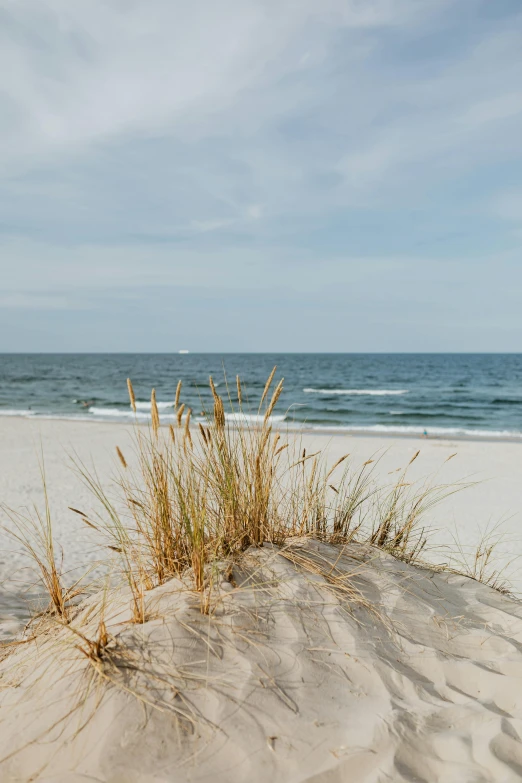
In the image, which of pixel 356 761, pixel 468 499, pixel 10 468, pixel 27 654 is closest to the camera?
pixel 356 761

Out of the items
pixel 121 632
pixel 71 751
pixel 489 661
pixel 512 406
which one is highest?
pixel 121 632

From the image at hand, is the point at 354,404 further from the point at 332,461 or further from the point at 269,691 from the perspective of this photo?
the point at 269,691

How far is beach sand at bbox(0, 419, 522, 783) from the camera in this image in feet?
6.29

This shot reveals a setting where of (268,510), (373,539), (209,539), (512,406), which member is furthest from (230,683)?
(512,406)

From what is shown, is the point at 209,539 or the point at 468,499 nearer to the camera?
the point at 209,539

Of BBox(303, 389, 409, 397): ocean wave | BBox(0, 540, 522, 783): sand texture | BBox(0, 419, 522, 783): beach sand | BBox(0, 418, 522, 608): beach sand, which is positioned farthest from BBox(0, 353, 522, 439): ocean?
BBox(0, 540, 522, 783): sand texture

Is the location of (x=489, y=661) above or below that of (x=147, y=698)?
below

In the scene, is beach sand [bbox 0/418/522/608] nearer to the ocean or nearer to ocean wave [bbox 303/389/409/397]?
the ocean

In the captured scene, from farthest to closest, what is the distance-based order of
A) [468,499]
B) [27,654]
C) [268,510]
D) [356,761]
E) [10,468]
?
[10,468], [468,499], [268,510], [27,654], [356,761]

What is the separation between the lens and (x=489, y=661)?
2689 mm

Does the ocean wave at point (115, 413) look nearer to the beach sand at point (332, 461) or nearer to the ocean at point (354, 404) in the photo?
the ocean at point (354, 404)

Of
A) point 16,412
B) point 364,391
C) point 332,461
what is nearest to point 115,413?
point 16,412

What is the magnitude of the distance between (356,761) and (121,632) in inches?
41.0

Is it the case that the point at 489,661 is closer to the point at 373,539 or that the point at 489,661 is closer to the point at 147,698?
the point at 373,539
